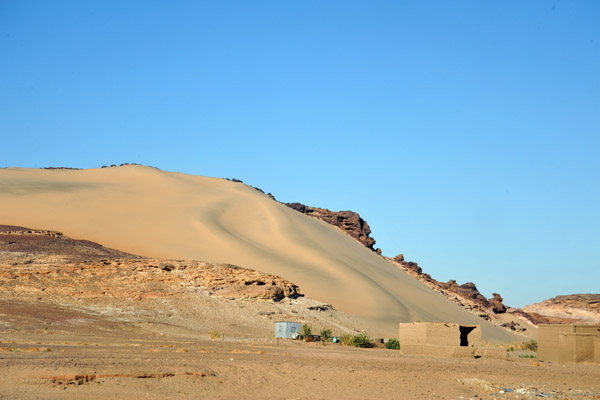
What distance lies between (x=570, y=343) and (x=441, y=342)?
522cm

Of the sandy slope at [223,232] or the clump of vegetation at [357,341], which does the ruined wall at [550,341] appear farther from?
the sandy slope at [223,232]

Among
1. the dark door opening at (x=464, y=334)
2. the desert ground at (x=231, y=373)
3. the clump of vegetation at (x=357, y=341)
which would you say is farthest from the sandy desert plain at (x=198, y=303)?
the dark door opening at (x=464, y=334)

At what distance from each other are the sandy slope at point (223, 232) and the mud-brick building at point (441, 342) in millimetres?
14255

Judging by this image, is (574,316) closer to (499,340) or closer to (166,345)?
(499,340)

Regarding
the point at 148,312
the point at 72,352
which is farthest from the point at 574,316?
the point at 72,352

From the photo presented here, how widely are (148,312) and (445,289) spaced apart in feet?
158

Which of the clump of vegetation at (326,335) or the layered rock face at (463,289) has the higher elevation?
Result: the layered rock face at (463,289)

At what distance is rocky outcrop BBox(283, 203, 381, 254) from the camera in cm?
8675

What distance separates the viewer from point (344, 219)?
8938 cm

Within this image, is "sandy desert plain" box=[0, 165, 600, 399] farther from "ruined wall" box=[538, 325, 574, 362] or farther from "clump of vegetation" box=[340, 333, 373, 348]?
"clump of vegetation" box=[340, 333, 373, 348]

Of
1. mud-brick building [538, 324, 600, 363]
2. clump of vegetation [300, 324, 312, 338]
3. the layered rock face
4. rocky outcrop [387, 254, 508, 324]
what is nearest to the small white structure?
clump of vegetation [300, 324, 312, 338]

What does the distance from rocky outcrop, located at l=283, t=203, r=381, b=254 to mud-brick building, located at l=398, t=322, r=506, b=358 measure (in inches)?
2051

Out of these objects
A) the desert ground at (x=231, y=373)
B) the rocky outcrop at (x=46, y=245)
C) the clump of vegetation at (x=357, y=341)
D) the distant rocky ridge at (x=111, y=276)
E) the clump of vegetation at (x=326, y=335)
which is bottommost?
the desert ground at (x=231, y=373)

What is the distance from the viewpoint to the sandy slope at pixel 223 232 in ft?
182
